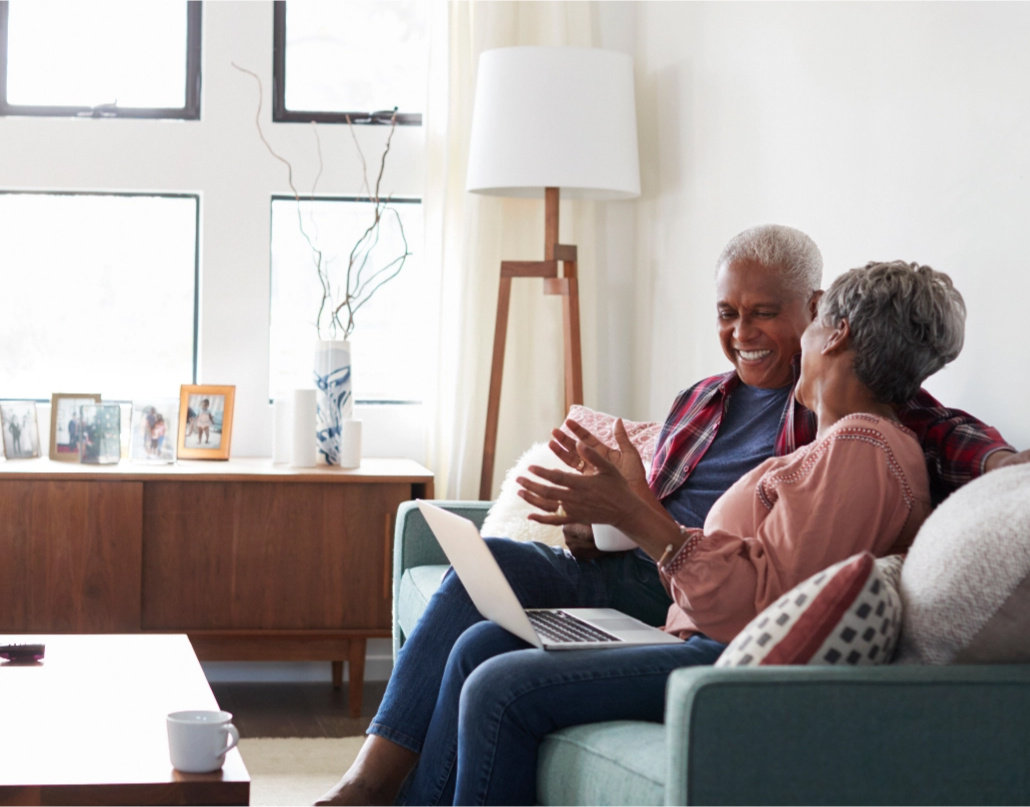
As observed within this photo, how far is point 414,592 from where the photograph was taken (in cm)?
252

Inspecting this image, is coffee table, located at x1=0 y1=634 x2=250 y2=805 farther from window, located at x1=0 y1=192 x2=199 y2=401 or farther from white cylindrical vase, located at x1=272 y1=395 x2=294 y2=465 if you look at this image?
window, located at x1=0 y1=192 x2=199 y2=401

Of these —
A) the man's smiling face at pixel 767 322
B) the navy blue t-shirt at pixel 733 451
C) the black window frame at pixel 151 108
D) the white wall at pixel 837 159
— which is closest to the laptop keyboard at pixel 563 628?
the navy blue t-shirt at pixel 733 451

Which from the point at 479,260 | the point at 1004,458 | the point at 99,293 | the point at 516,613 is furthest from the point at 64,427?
the point at 1004,458

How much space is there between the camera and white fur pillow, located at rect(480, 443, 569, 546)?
8.50ft

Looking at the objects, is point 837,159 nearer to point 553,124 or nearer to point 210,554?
point 553,124

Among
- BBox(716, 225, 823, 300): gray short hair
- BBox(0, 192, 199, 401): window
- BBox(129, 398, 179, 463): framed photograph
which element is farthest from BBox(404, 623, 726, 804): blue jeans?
BBox(0, 192, 199, 401): window

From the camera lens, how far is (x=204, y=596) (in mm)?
3135

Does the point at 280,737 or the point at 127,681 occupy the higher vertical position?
the point at 127,681

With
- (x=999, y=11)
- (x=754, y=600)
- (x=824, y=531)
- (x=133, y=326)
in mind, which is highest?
(x=999, y=11)

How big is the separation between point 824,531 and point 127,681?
1186 millimetres

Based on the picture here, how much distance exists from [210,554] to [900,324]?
207cm

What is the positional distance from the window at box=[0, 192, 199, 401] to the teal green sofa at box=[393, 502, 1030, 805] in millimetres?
2788

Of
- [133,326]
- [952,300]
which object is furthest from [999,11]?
[133,326]

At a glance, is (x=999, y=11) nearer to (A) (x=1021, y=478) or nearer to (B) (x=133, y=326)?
(A) (x=1021, y=478)
